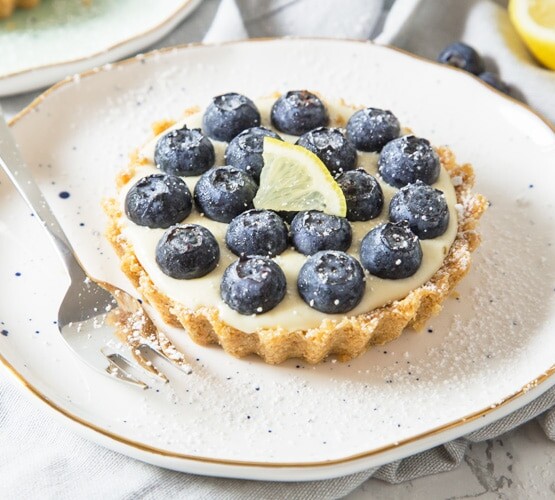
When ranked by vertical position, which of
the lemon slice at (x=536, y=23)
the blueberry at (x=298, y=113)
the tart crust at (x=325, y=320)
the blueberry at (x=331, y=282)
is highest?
the lemon slice at (x=536, y=23)

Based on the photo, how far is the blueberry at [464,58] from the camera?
3467mm

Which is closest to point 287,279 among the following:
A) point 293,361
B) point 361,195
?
point 293,361

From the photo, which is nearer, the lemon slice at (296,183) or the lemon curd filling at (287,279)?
the lemon curd filling at (287,279)

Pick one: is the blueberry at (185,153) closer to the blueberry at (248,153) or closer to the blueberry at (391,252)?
the blueberry at (248,153)

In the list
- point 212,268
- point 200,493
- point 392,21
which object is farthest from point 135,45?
point 200,493

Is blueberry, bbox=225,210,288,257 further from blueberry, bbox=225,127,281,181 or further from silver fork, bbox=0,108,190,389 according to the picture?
silver fork, bbox=0,108,190,389

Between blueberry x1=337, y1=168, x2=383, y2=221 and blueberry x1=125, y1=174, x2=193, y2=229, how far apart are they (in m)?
0.50

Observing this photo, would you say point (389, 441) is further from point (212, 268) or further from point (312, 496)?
point (212, 268)

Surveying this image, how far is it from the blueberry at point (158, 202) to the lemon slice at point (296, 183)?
236mm

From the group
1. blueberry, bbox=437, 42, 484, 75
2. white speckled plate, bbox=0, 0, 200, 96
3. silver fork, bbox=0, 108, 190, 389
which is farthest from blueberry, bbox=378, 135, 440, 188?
white speckled plate, bbox=0, 0, 200, 96

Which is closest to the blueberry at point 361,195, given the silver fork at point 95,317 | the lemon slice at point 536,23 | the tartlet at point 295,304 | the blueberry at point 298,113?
the tartlet at point 295,304

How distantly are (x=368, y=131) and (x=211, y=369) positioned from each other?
985 mm

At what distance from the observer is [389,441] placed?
Result: 213 cm

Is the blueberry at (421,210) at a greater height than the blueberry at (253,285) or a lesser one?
greater
